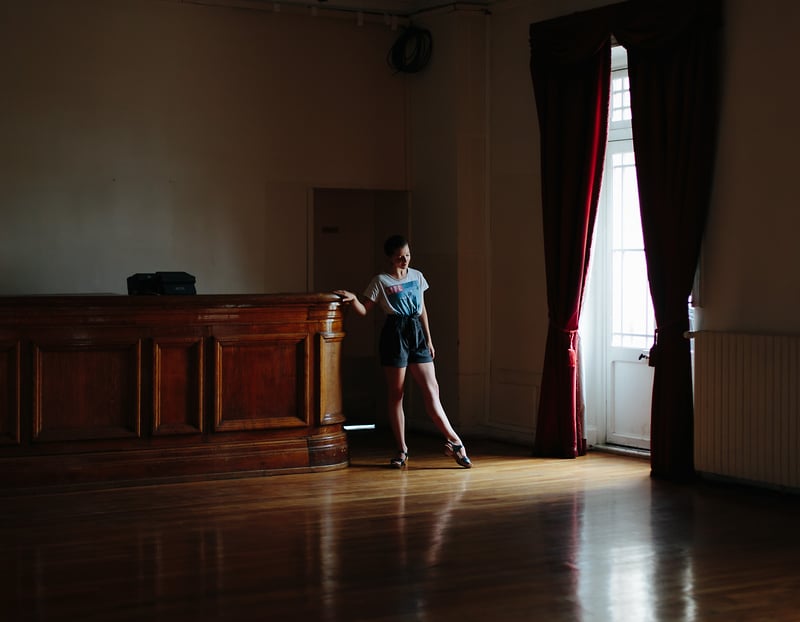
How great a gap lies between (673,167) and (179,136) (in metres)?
3.63

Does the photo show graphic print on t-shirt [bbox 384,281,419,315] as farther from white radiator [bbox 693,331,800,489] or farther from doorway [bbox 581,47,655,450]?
white radiator [bbox 693,331,800,489]

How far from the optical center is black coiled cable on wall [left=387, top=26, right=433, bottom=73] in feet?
27.9

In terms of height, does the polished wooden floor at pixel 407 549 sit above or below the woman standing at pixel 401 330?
below

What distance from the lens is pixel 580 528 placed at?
17.6 feet

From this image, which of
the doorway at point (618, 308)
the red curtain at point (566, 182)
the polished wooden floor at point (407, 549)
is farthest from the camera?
the doorway at point (618, 308)

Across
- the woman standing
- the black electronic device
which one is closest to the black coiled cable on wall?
the woman standing

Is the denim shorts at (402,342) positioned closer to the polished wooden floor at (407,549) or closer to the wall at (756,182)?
the polished wooden floor at (407,549)

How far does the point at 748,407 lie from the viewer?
6281 millimetres

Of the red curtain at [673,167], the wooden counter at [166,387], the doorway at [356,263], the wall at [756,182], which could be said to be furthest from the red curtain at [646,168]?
the doorway at [356,263]

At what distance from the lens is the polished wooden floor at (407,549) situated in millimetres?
4125

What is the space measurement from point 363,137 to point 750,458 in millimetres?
4045

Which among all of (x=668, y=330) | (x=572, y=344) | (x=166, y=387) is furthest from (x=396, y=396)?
(x=668, y=330)

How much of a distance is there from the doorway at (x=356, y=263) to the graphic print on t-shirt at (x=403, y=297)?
2.12 meters

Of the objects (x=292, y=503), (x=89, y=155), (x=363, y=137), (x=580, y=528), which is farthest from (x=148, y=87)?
(x=580, y=528)
